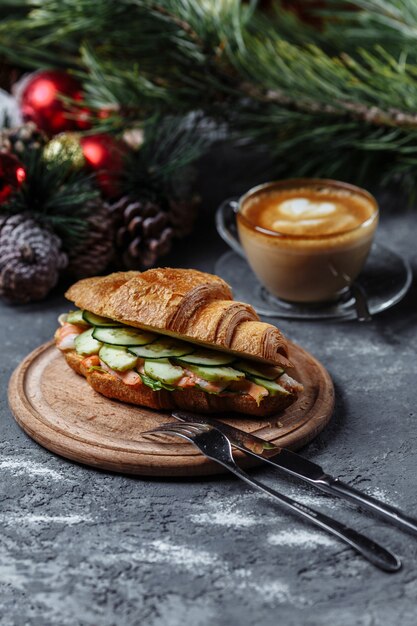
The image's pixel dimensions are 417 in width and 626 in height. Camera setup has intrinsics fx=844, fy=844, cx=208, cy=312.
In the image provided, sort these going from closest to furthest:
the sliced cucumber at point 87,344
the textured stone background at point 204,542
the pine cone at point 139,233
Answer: the textured stone background at point 204,542
the sliced cucumber at point 87,344
the pine cone at point 139,233

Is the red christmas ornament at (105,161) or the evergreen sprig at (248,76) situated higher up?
the evergreen sprig at (248,76)

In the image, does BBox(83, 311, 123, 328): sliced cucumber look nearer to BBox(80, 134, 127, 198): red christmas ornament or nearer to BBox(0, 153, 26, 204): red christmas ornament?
BBox(0, 153, 26, 204): red christmas ornament

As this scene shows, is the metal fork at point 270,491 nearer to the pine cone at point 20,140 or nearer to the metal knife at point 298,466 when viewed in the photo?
the metal knife at point 298,466

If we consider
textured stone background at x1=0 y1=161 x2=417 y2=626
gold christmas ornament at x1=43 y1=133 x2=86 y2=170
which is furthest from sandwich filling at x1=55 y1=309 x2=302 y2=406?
gold christmas ornament at x1=43 y1=133 x2=86 y2=170

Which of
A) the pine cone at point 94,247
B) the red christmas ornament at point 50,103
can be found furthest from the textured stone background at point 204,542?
the red christmas ornament at point 50,103

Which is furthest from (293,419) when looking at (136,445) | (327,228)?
(327,228)

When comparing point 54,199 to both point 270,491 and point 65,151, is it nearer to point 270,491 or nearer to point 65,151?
point 65,151
